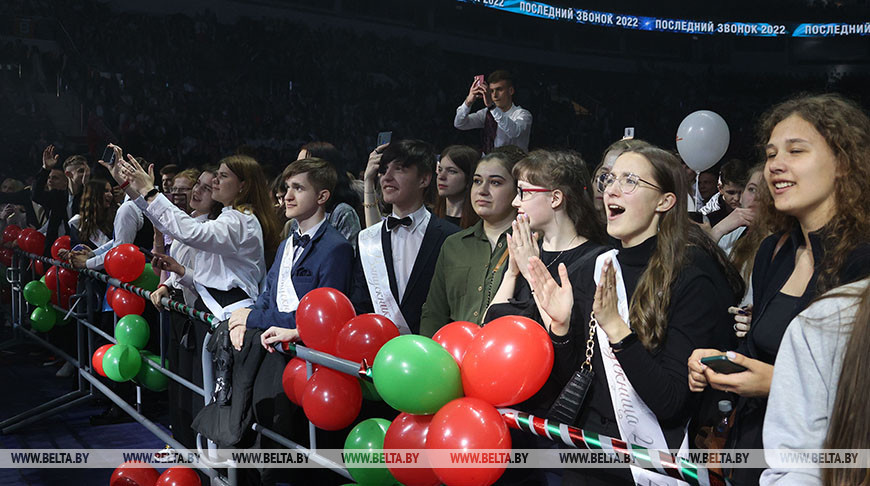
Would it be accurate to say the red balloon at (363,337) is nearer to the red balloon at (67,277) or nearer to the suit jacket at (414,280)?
the suit jacket at (414,280)

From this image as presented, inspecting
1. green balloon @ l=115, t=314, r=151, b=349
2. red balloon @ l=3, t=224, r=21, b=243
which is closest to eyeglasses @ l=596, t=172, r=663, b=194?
green balloon @ l=115, t=314, r=151, b=349

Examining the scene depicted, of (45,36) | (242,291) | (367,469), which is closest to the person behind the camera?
(367,469)

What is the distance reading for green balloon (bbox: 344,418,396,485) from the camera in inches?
92.6

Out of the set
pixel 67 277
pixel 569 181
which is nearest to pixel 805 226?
pixel 569 181

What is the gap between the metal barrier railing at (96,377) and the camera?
8.97 feet

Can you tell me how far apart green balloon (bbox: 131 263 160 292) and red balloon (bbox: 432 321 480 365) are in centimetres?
327

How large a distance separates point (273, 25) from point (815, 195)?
501 inches

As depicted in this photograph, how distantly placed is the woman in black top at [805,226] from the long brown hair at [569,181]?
0.79 meters

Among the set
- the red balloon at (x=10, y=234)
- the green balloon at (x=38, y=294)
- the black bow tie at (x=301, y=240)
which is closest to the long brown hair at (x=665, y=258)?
the black bow tie at (x=301, y=240)

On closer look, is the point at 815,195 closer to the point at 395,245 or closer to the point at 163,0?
the point at 395,245

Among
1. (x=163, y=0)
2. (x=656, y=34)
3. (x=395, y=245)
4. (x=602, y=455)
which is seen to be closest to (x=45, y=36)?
(x=163, y=0)

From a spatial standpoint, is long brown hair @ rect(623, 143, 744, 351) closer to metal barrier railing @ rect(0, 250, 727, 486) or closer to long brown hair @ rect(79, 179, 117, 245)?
metal barrier railing @ rect(0, 250, 727, 486)

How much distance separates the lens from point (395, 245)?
3199 millimetres

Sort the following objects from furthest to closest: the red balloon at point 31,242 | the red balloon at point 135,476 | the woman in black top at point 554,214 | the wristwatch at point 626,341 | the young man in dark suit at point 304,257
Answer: the red balloon at point 31,242, the red balloon at point 135,476, the young man in dark suit at point 304,257, the woman in black top at point 554,214, the wristwatch at point 626,341
